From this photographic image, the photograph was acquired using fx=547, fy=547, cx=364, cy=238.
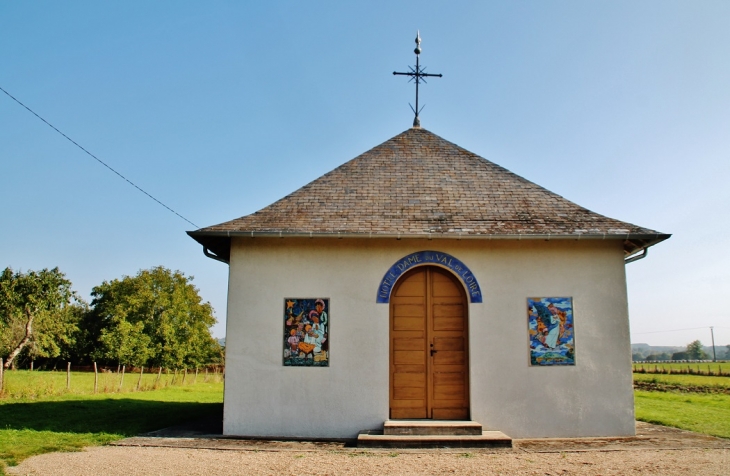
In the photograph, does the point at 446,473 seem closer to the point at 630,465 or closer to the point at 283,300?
the point at 630,465

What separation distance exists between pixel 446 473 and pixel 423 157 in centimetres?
708

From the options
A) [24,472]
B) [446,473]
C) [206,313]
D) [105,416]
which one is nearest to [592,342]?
[446,473]

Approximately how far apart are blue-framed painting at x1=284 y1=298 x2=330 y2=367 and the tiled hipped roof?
1.30m

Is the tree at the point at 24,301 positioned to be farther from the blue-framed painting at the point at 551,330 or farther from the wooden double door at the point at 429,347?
the blue-framed painting at the point at 551,330

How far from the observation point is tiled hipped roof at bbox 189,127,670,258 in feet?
31.1

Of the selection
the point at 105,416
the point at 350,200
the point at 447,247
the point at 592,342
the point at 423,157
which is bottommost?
the point at 105,416

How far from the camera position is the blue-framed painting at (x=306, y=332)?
9.52 meters

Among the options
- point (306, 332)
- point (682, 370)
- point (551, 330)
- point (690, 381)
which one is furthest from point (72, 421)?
point (682, 370)

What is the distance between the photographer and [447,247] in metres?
9.84

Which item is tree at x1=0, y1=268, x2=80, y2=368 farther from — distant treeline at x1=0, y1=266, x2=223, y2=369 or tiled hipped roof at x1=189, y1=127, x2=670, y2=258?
tiled hipped roof at x1=189, y1=127, x2=670, y2=258

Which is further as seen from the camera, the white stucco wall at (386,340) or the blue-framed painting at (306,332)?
the blue-framed painting at (306,332)

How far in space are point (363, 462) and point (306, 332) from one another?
2.86 metres

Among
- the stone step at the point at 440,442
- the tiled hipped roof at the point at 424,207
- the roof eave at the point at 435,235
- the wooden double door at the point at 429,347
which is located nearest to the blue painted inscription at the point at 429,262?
the wooden double door at the point at 429,347

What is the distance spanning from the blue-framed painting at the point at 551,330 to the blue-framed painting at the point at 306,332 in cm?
361
